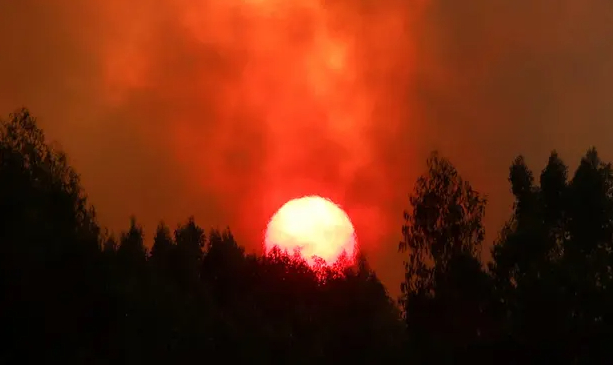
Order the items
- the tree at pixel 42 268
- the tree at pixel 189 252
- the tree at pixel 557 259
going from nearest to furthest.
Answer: the tree at pixel 42 268 → the tree at pixel 557 259 → the tree at pixel 189 252

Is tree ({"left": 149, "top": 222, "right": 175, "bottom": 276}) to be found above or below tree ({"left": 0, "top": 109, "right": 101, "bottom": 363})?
above

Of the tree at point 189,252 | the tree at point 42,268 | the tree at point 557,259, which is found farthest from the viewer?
the tree at point 189,252

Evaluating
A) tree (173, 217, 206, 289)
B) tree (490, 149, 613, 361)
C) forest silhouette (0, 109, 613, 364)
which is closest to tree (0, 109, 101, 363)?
forest silhouette (0, 109, 613, 364)

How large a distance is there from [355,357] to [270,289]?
1286 centimetres

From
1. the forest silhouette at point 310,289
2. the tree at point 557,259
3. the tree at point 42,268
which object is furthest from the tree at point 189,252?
the tree at point 557,259

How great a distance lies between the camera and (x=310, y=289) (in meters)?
73.1

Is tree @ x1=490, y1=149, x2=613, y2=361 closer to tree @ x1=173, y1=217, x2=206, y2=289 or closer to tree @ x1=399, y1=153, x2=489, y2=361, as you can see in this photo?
tree @ x1=399, y1=153, x2=489, y2=361

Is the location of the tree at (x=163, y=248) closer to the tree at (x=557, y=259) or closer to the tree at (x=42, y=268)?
the tree at (x=42, y=268)

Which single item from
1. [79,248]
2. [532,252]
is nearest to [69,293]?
[79,248]

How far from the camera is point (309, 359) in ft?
206

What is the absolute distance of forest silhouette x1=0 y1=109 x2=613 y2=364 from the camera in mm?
43188

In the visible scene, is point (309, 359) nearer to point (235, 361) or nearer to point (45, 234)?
point (235, 361)

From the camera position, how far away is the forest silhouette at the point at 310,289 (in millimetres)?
43188

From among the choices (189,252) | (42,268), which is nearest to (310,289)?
(189,252)
